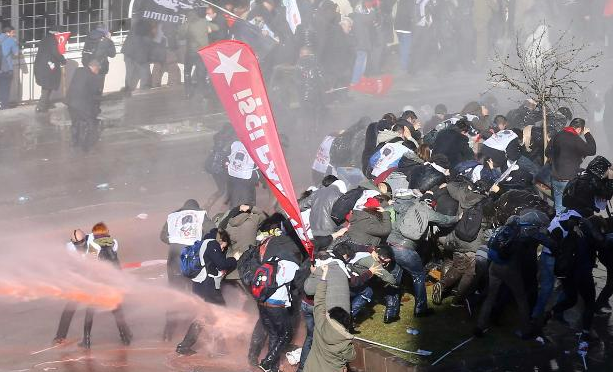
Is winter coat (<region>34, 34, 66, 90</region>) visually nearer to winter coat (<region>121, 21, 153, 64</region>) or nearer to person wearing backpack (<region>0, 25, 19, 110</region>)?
person wearing backpack (<region>0, 25, 19, 110</region>)

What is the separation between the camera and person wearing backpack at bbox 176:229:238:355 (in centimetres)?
1232

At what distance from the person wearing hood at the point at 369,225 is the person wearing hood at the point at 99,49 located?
12.3 metres

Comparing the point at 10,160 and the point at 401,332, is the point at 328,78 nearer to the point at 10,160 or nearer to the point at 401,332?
the point at 10,160

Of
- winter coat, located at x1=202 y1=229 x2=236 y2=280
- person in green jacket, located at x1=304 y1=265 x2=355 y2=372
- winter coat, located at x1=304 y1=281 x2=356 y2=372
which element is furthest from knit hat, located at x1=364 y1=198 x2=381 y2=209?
person in green jacket, located at x1=304 y1=265 x2=355 y2=372

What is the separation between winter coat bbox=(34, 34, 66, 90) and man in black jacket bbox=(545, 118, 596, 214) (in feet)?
38.9

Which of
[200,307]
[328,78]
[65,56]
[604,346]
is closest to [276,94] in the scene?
[328,78]

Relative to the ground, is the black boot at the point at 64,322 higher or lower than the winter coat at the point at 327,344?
lower

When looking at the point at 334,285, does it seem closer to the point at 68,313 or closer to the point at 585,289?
the point at 585,289

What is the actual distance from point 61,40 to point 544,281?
14.6 m

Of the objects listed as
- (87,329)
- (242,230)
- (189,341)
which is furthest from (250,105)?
(87,329)

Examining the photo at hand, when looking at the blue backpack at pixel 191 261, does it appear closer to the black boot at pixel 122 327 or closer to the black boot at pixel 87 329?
the black boot at pixel 122 327

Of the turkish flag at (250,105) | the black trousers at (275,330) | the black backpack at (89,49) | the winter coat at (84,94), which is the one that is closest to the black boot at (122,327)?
the black trousers at (275,330)

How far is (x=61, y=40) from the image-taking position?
2362 centimetres

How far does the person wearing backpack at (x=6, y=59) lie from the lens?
23.0m
